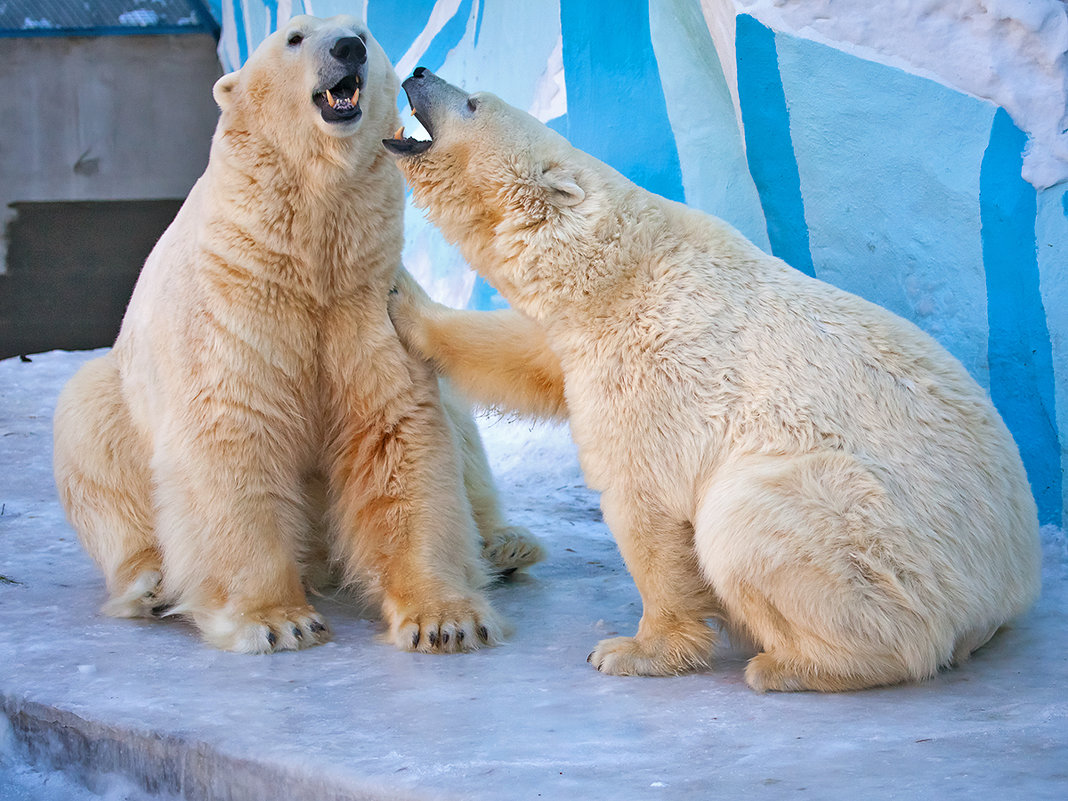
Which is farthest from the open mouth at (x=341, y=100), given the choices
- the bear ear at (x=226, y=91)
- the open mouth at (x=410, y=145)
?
the bear ear at (x=226, y=91)

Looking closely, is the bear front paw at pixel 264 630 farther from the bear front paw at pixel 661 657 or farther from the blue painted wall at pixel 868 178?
the blue painted wall at pixel 868 178

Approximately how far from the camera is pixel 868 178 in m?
3.61

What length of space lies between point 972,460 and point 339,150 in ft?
5.34

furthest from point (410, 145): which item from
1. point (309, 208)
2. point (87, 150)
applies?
point (87, 150)

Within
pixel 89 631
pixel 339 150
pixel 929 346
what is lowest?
pixel 89 631

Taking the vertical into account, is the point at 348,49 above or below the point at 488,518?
above

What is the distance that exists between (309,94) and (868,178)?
6.01 feet

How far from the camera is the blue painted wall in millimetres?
3285

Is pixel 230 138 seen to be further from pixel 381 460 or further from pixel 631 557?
pixel 631 557

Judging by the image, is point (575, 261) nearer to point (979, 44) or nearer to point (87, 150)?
point (979, 44)

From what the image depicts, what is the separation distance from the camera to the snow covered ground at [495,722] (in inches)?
71.8

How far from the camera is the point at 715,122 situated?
4.30 m

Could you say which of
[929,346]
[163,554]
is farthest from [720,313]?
[163,554]

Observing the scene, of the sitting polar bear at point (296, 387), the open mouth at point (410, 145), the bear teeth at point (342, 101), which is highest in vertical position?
the bear teeth at point (342, 101)
